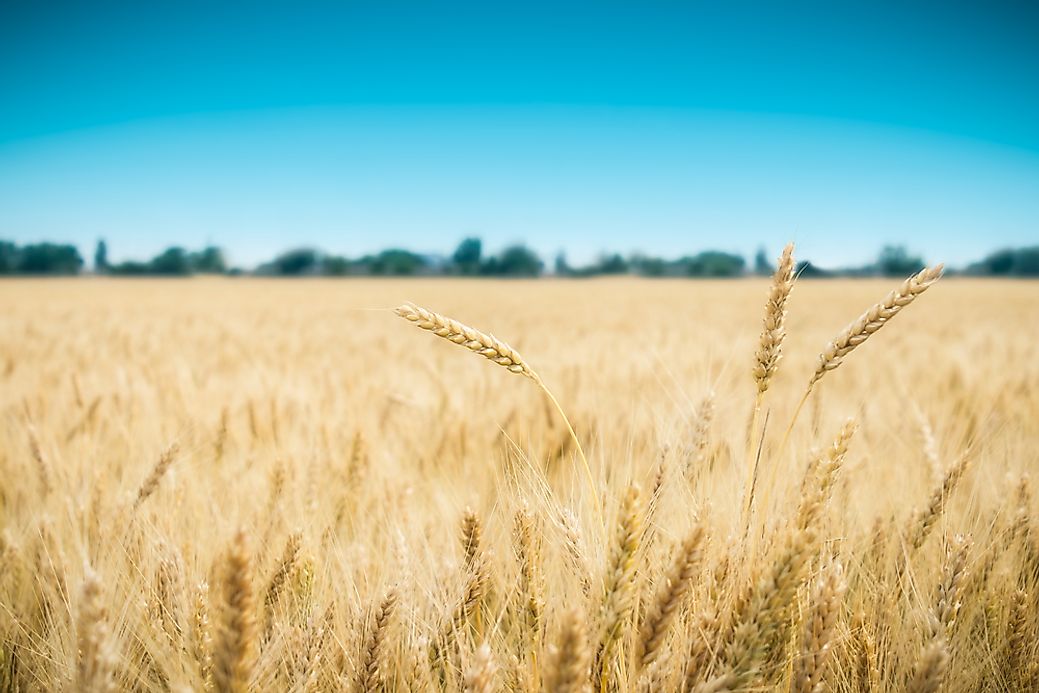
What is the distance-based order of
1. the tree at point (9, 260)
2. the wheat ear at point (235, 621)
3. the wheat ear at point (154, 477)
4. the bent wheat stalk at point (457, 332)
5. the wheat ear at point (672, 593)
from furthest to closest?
the tree at point (9, 260), the wheat ear at point (154, 477), the bent wheat stalk at point (457, 332), the wheat ear at point (672, 593), the wheat ear at point (235, 621)

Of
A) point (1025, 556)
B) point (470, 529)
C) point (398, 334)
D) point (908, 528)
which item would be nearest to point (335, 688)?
point (470, 529)

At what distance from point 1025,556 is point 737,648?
0.88 metres

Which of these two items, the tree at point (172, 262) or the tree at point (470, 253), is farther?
the tree at point (470, 253)

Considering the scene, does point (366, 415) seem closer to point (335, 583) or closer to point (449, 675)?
point (335, 583)

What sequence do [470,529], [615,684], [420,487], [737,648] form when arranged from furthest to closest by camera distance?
[420,487], [470,529], [615,684], [737,648]

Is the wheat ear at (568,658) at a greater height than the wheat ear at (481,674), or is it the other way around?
the wheat ear at (568,658)

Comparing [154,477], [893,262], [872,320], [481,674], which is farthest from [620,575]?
[893,262]

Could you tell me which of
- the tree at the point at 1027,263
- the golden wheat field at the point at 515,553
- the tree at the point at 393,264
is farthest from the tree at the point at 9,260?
the tree at the point at 1027,263

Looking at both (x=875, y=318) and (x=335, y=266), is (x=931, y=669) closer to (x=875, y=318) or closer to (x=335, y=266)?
(x=875, y=318)

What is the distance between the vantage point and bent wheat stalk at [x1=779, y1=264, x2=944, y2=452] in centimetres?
80

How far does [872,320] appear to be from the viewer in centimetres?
83

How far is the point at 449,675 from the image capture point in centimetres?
89

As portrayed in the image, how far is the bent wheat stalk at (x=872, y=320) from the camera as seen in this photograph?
2.63ft

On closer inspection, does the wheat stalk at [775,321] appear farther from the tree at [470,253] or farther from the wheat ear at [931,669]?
the tree at [470,253]
